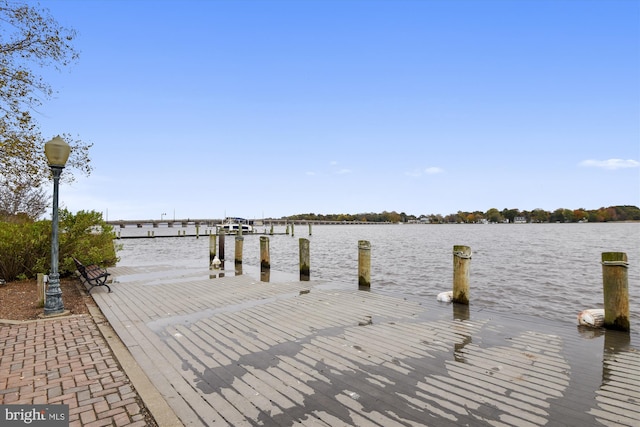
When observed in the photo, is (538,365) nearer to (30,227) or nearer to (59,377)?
(59,377)

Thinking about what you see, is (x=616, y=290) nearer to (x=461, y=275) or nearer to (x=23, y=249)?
(x=461, y=275)

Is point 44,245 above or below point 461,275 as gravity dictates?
above

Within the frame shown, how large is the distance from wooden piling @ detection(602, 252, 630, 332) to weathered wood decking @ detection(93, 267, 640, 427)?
0.49 metres

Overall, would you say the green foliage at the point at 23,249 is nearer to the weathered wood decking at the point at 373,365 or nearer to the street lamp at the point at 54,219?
the weathered wood decking at the point at 373,365

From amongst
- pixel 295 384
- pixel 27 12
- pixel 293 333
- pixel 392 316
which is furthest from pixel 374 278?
pixel 27 12

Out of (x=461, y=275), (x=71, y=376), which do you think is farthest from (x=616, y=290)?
(x=71, y=376)

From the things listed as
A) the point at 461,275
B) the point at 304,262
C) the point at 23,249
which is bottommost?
the point at 304,262

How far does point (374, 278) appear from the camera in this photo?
596 inches

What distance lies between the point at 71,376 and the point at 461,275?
7.64m

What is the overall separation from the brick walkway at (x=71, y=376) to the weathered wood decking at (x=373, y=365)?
1.18ft

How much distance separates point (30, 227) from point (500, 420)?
13.0 m

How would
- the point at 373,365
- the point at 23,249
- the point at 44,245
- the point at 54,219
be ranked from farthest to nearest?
the point at 44,245
the point at 23,249
the point at 54,219
the point at 373,365

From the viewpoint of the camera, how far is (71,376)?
3.94 metres

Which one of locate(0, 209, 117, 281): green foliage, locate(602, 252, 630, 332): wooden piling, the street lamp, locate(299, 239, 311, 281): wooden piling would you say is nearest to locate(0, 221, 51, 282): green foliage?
locate(0, 209, 117, 281): green foliage
